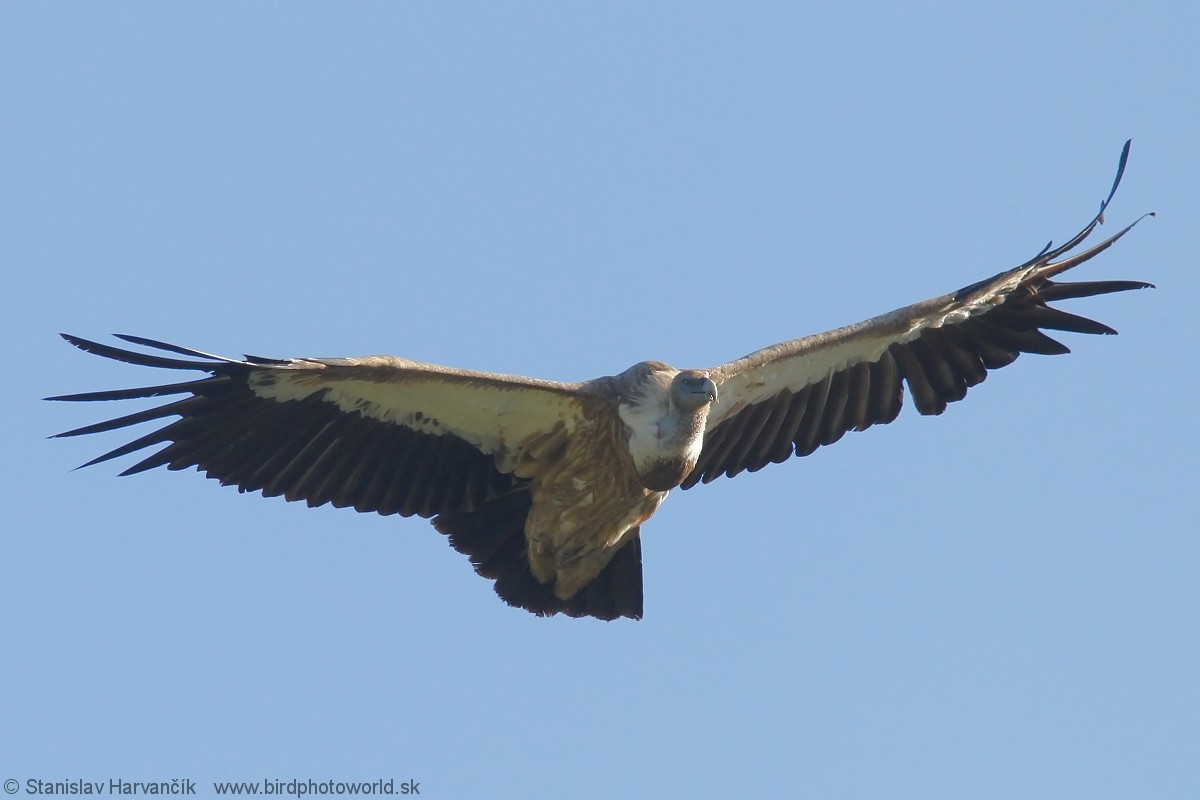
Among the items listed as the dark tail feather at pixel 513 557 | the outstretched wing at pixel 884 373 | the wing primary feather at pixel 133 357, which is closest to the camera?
the wing primary feather at pixel 133 357

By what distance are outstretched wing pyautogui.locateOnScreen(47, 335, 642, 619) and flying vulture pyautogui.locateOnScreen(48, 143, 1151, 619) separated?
0.03ft

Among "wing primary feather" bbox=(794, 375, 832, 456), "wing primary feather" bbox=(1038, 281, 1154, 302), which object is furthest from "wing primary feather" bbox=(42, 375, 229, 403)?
"wing primary feather" bbox=(1038, 281, 1154, 302)

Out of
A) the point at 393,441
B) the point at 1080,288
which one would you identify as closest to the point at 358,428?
the point at 393,441

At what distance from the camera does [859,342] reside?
1177cm

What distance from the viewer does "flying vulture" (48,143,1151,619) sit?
1055 centimetres

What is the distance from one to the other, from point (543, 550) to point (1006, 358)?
11.3 feet

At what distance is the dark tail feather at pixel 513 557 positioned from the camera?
11.4 metres

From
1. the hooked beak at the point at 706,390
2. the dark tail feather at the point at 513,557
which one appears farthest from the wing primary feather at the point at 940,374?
the dark tail feather at the point at 513,557

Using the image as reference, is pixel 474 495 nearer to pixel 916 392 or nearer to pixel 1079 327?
pixel 916 392

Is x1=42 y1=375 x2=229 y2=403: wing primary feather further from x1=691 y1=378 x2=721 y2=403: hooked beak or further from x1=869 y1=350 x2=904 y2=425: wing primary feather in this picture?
x1=869 y1=350 x2=904 y2=425: wing primary feather

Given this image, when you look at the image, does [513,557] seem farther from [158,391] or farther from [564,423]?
[158,391]

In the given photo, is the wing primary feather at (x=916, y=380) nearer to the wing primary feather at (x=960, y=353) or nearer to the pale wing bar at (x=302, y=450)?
the wing primary feather at (x=960, y=353)

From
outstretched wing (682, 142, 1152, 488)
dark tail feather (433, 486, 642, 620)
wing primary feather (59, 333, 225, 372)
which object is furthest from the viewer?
outstretched wing (682, 142, 1152, 488)

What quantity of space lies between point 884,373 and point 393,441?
3406mm
